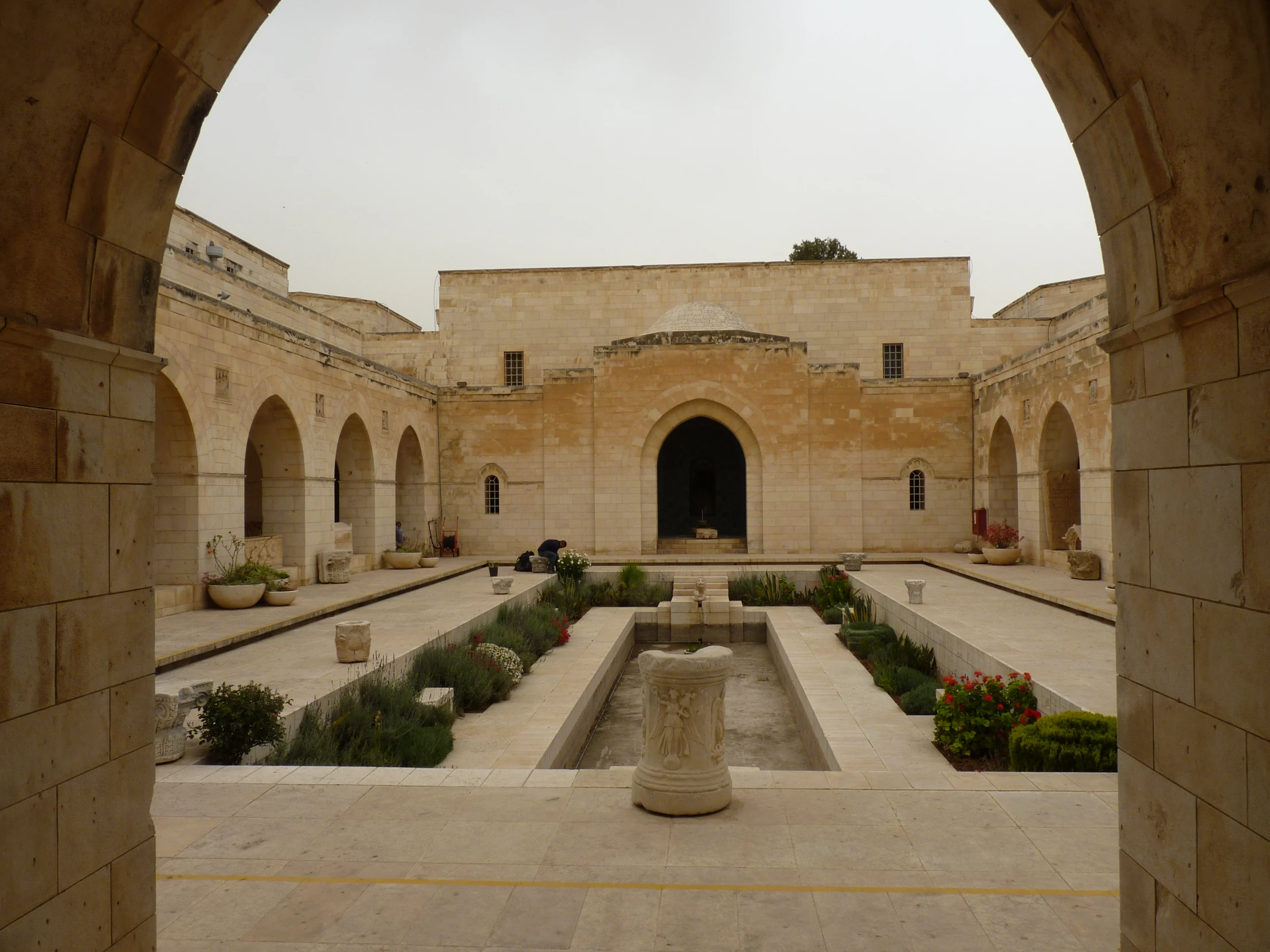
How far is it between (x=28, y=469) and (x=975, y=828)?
5.15 m

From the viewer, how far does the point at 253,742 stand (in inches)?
271

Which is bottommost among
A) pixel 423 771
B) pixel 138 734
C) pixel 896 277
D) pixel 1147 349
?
pixel 423 771

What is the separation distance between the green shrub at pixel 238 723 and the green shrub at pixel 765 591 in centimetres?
1182

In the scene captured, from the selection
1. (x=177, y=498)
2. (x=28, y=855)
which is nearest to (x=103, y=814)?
(x=28, y=855)

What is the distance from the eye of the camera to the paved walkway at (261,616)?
10.4m

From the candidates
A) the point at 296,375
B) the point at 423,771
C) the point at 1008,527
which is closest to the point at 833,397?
the point at 1008,527

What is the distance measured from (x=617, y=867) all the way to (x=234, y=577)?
11.3 meters

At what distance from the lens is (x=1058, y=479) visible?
61.5 feet

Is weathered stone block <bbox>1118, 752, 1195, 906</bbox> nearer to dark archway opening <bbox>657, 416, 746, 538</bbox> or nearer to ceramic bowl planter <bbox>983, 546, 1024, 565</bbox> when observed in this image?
ceramic bowl planter <bbox>983, 546, 1024, 565</bbox>

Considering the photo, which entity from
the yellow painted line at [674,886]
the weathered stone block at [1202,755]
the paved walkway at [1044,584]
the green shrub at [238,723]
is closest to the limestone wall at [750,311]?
the paved walkway at [1044,584]

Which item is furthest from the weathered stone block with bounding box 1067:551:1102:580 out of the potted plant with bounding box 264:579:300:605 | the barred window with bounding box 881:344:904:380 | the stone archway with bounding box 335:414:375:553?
the stone archway with bounding box 335:414:375:553

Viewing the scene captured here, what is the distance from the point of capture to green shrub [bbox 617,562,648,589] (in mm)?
18172

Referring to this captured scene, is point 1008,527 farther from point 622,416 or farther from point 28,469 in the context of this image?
point 28,469

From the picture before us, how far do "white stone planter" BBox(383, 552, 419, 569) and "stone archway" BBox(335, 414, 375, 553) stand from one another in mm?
445
